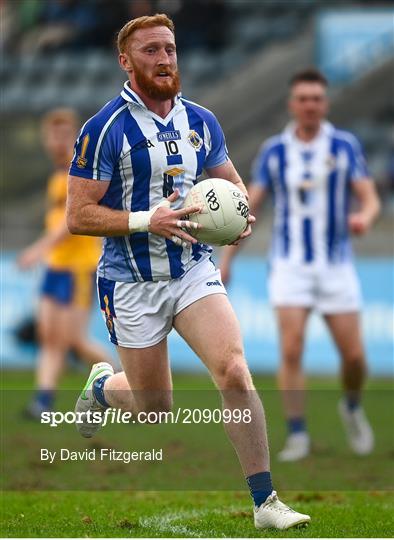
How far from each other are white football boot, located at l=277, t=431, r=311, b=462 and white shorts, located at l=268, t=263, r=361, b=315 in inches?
38.8

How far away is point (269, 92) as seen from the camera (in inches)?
816

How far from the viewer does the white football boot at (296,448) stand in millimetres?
9594

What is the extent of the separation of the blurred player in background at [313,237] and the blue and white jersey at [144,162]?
3298 millimetres

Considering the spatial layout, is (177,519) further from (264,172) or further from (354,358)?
(264,172)

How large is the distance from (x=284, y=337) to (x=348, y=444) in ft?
3.48

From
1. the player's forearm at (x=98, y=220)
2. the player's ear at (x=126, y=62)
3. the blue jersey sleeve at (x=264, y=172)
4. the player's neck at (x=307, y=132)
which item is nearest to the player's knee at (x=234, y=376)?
the player's forearm at (x=98, y=220)

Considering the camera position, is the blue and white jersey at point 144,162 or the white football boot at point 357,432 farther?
the white football boot at point 357,432

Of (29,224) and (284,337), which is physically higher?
(29,224)

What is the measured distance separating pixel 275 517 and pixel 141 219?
156 cm

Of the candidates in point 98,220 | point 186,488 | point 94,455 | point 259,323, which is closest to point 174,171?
point 98,220

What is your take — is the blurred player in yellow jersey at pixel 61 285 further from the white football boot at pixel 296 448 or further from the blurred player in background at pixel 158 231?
the blurred player in background at pixel 158 231

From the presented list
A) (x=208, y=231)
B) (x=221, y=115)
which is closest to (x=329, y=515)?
(x=208, y=231)

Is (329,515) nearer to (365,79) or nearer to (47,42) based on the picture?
(365,79)

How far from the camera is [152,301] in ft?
21.5
